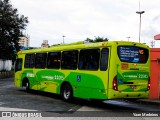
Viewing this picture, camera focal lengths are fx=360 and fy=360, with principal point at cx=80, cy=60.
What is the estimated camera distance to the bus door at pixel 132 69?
48.0 ft

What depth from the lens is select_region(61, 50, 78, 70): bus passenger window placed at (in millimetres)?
17000

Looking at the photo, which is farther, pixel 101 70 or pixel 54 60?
pixel 54 60

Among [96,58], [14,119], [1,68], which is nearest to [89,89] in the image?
[96,58]

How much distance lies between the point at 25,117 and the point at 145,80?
6013mm

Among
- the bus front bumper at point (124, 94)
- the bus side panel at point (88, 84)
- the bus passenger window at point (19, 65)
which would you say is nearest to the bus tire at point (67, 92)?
the bus side panel at point (88, 84)

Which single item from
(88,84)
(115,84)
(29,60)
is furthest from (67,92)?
(29,60)

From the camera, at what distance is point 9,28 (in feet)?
175

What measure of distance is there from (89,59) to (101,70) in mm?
1168

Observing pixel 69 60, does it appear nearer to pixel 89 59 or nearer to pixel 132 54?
pixel 89 59

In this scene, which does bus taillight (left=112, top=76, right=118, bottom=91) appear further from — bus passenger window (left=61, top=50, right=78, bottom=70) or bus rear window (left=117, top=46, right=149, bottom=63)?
bus passenger window (left=61, top=50, right=78, bottom=70)

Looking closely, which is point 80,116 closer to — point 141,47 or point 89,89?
point 89,89

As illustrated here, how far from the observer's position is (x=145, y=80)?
15500 mm

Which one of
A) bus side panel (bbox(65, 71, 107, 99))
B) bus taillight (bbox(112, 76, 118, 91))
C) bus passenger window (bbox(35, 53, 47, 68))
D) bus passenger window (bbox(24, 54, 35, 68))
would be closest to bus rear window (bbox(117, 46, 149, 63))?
bus taillight (bbox(112, 76, 118, 91))

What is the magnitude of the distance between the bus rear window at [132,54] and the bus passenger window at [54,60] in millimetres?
4739
